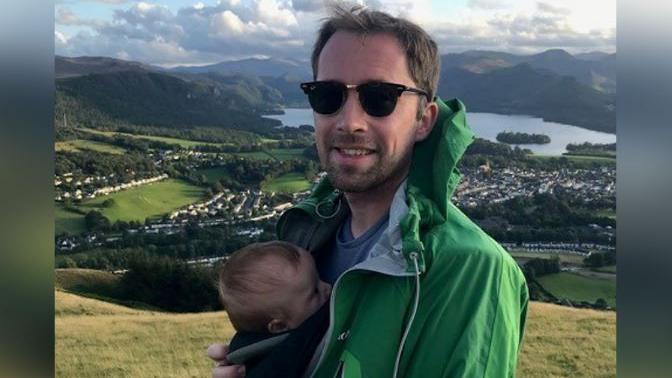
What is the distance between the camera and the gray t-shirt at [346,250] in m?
2.31

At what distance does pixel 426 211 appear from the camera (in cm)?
190

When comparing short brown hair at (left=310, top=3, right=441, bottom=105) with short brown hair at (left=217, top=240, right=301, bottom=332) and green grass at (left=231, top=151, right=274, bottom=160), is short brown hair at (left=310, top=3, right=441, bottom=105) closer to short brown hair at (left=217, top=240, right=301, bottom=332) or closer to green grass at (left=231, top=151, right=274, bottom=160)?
short brown hair at (left=217, top=240, right=301, bottom=332)

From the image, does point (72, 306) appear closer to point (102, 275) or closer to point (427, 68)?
point (102, 275)

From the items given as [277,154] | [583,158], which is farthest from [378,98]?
[277,154]

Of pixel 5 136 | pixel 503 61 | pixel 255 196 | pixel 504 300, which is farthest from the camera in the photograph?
pixel 503 61

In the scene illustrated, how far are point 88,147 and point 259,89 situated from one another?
1998 centimetres

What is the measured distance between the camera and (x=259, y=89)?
237ft

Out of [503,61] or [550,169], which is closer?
[550,169]

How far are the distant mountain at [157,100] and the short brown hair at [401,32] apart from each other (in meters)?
A: 68.5

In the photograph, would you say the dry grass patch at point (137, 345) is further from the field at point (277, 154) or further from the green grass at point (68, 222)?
the green grass at point (68, 222)

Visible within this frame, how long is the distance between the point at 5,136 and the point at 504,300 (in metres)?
2.46

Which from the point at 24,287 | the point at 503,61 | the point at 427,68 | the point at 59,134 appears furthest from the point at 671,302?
the point at 503,61

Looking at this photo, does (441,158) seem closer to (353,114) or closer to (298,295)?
(353,114)

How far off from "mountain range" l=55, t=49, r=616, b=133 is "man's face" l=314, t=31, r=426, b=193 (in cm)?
4383
